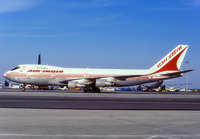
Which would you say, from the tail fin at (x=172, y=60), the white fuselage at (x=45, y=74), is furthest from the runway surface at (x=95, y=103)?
the tail fin at (x=172, y=60)

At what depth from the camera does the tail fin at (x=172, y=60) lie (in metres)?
45.8

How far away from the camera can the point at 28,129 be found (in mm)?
7203

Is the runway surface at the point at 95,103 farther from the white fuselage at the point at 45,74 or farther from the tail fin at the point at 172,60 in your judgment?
the tail fin at the point at 172,60

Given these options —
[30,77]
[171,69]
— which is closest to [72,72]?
[30,77]

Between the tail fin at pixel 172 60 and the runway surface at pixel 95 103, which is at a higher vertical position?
the tail fin at pixel 172 60

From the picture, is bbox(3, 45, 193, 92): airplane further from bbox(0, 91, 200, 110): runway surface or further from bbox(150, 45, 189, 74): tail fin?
bbox(0, 91, 200, 110): runway surface

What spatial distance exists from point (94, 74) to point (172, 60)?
13925 millimetres

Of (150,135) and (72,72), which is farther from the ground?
(72,72)

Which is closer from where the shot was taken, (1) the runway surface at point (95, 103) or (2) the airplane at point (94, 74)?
(1) the runway surface at point (95, 103)

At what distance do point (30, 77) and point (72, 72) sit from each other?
6.47 m

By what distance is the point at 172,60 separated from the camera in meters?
45.7

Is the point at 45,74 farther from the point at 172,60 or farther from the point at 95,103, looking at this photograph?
the point at 95,103

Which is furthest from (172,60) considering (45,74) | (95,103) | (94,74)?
(95,103)

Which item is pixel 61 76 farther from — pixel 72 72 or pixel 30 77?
pixel 30 77
